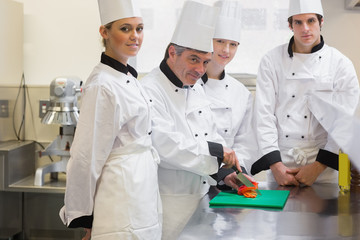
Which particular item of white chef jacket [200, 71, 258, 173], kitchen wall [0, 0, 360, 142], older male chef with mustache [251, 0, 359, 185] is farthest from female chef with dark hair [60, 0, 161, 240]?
kitchen wall [0, 0, 360, 142]

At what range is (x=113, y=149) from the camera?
5.55 feet

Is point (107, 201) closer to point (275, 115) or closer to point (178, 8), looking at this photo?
point (275, 115)

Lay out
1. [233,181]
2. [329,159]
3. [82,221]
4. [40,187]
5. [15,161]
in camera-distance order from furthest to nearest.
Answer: [15,161]
[40,187]
[329,159]
[233,181]
[82,221]

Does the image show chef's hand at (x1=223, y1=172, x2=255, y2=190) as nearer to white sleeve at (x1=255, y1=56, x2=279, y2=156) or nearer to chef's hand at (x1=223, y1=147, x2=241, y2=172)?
chef's hand at (x1=223, y1=147, x2=241, y2=172)

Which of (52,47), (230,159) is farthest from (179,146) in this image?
(52,47)

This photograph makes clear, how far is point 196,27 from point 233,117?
518mm

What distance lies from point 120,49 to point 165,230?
2.42 feet

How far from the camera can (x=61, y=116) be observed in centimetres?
313

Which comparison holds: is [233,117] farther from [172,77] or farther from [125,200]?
[125,200]

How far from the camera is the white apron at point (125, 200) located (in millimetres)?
1625

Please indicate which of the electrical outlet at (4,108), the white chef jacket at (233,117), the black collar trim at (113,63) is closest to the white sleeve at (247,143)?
the white chef jacket at (233,117)

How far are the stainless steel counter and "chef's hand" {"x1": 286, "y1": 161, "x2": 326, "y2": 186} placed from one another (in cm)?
21

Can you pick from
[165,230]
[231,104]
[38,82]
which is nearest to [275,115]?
[231,104]

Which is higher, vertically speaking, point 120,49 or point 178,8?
point 178,8
